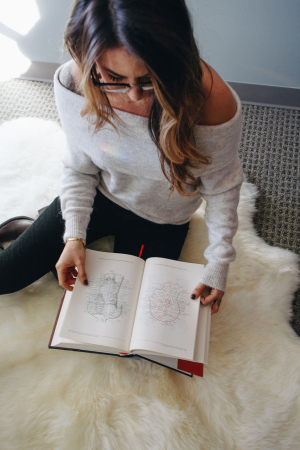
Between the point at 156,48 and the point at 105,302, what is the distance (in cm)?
50

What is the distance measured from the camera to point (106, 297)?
642 mm

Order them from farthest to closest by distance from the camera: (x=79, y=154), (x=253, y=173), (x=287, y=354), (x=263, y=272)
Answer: (x=253, y=173)
(x=263, y=272)
(x=287, y=354)
(x=79, y=154)

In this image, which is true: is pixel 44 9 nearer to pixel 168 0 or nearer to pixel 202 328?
pixel 168 0

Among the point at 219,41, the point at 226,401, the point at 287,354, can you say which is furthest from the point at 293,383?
the point at 219,41

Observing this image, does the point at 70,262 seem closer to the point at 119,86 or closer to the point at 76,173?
the point at 76,173

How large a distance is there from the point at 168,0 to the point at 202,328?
587 mm

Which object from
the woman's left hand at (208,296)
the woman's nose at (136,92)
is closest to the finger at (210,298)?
the woman's left hand at (208,296)

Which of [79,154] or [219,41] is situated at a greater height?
[79,154]

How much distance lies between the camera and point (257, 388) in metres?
0.76

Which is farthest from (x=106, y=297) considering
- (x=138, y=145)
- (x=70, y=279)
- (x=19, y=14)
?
(x=19, y=14)

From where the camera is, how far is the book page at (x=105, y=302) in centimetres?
60

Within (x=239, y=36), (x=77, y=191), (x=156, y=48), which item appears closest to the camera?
(x=156, y=48)

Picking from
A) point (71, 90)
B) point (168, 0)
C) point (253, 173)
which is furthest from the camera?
point (253, 173)

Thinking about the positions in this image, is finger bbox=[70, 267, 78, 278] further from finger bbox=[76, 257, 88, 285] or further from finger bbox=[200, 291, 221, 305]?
finger bbox=[200, 291, 221, 305]
